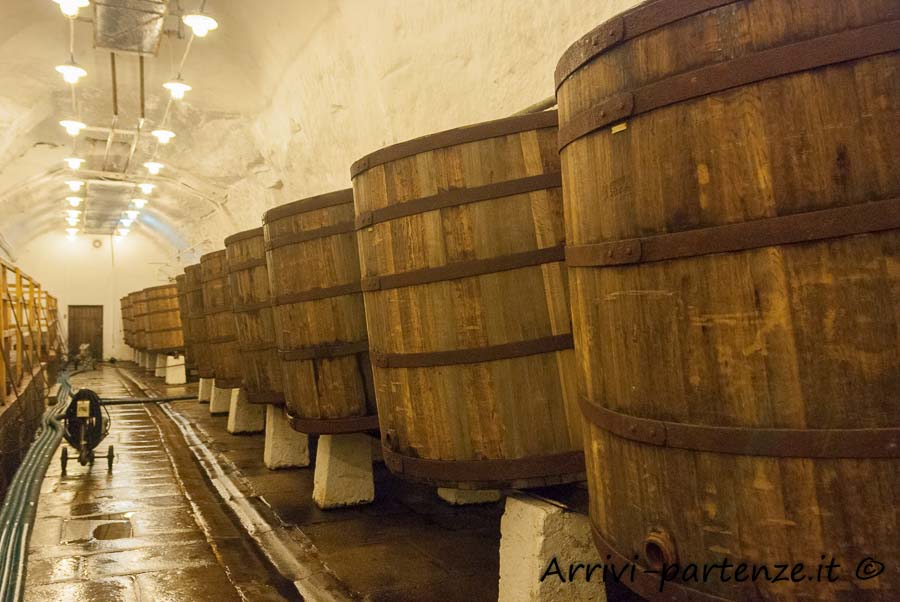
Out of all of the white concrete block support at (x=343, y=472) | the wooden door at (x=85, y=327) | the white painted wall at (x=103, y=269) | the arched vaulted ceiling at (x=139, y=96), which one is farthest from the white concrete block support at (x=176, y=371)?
the wooden door at (x=85, y=327)

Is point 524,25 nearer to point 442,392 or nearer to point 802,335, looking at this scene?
point 442,392

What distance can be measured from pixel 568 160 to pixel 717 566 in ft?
3.31

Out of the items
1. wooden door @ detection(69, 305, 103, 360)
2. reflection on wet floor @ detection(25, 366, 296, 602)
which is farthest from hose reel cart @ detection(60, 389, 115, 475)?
wooden door @ detection(69, 305, 103, 360)

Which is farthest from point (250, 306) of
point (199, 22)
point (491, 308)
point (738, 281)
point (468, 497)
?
point (738, 281)

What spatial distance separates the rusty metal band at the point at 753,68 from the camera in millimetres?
1134

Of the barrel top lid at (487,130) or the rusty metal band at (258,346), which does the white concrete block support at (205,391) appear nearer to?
the rusty metal band at (258,346)

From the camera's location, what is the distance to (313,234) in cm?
361

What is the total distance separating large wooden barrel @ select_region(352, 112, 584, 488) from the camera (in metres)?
2.21

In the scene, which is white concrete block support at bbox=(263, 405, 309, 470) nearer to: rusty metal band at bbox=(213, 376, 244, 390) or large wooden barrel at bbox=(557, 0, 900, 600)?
rusty metal band at bbox=(213, 376, 244, 390)

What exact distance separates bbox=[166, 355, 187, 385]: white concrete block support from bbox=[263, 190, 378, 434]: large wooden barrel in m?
10.7

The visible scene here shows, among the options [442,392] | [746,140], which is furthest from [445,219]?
[746,140]

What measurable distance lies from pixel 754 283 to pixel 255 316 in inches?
177

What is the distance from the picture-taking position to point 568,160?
1.69 m

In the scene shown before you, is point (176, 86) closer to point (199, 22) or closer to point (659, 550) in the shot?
point (199, 22)
